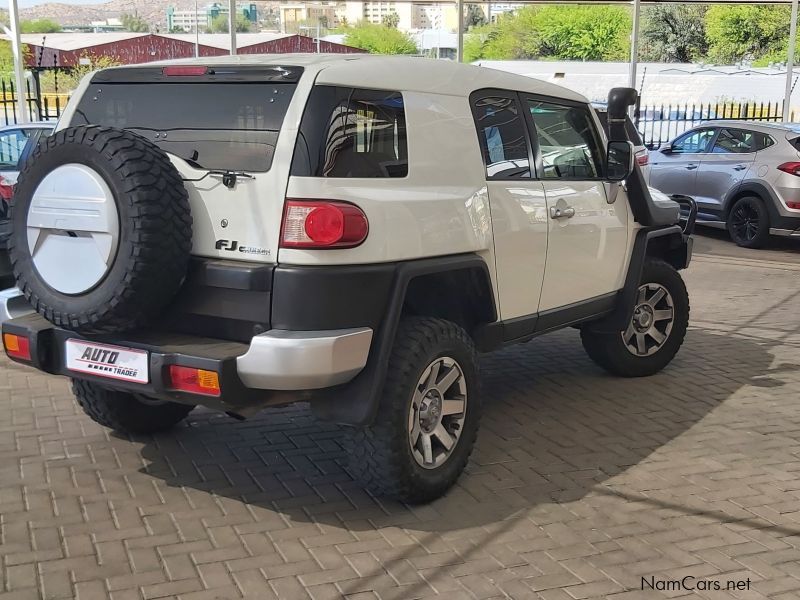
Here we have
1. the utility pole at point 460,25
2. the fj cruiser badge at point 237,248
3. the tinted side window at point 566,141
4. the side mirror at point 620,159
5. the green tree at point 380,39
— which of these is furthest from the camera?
the green tree at point 380,39

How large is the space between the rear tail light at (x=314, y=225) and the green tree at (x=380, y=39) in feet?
246

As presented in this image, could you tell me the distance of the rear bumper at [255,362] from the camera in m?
3.61

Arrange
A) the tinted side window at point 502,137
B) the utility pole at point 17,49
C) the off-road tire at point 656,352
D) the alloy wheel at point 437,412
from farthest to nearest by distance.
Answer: the utility pole at point 17,49 → the off-road tire at point 656,352 → the tinted side window at point 502,137 → the alloy wheel at point 437,412

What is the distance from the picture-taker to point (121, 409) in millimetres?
4922

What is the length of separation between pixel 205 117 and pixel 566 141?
7.58 feet

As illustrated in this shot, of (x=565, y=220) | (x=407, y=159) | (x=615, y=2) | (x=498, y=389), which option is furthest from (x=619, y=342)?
(x=615, y=2)

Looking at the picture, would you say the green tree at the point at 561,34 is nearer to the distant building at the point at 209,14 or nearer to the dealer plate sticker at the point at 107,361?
the distant building at the point at 209,14

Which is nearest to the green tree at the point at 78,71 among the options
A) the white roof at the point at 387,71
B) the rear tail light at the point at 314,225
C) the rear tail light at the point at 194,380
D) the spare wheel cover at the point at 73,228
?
the white roof at the point at 387,71

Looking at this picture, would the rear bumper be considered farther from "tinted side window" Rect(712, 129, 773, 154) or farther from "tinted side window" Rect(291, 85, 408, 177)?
"tinted side window" Rect(712, 129, 773, 154)

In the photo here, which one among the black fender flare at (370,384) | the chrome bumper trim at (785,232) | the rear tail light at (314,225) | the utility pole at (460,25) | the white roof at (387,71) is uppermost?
the utility pole at (460,25)

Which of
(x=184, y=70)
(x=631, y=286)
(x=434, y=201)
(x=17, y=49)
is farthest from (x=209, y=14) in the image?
(x=434, y=201)

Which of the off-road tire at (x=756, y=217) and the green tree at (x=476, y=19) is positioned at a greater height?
the green tree at (x=476, y=19)

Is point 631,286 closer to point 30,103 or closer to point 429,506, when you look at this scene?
point 429,506

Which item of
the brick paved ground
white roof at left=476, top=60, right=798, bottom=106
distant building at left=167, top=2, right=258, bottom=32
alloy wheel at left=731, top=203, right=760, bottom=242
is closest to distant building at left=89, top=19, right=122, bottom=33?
distant building at left=167, top=2, right=258, bottom=32
